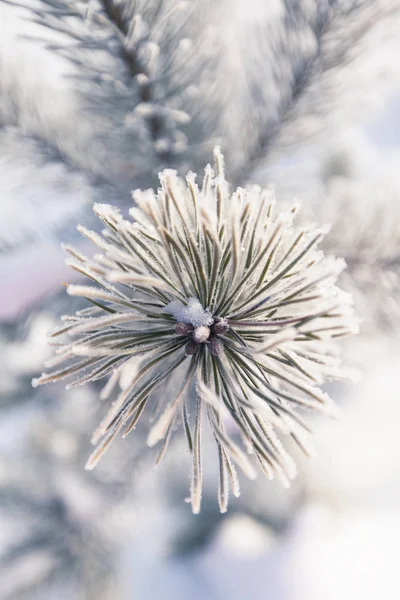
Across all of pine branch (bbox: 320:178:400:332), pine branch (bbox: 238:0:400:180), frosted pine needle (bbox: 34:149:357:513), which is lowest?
frosted pine needle (bbox: 34:149:357:513)

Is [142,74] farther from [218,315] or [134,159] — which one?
[218,315]

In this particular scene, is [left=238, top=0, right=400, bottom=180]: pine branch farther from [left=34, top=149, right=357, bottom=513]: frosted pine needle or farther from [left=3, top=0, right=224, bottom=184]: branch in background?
[left=34, top=149, right=357, bottom=513]: frosted pine needle

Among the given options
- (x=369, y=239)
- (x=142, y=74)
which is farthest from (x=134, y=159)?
(x=369, y=239)

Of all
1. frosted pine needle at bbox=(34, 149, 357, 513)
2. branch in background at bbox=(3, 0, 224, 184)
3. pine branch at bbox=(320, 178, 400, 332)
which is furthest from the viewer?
pine branch at bbox=(320, 178, 400, 332)

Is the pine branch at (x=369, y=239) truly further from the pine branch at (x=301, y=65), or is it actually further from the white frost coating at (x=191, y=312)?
the white frost coating at (x=191, y=312)

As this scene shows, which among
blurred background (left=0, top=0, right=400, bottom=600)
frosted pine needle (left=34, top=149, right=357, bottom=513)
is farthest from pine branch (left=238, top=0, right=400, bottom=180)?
frosted pine needle (left=34, top=149, right=357, bottom=513)

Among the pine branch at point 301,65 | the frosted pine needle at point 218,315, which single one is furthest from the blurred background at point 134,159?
the frosted pine needle at point 218,315
